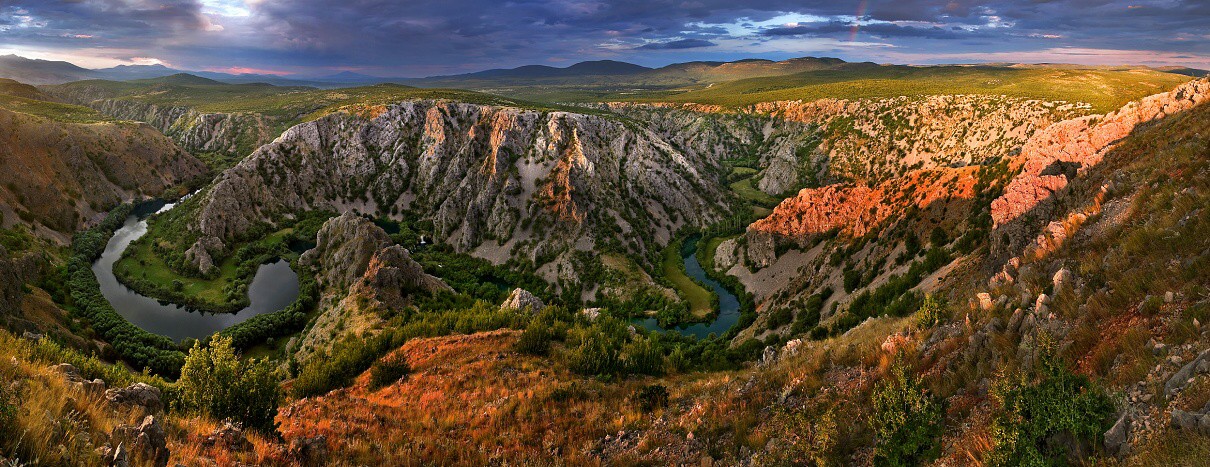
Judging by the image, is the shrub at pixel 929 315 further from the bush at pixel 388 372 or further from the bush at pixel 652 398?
the bush at pixel 388 372

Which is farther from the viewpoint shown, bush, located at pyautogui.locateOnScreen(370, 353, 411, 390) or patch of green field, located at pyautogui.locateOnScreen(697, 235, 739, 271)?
patch of green field, located at pyautogui.locateOnScreen(697, 235, 739, 271)

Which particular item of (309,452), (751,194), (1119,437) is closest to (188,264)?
(309,452)

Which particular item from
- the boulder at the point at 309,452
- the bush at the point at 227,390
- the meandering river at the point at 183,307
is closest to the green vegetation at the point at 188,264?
the meandering river at the point at 183,307

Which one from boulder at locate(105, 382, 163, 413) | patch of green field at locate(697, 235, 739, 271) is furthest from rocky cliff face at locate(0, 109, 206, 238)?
patch of green field at locate(697, 235, 739, 271)

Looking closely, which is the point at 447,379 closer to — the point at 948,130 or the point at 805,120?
the point at 948,130

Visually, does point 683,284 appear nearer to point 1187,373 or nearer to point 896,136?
point 1187,373

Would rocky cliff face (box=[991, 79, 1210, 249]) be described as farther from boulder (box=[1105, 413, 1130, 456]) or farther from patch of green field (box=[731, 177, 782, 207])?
patch of green field (box=[731, 177, 782, 207])
